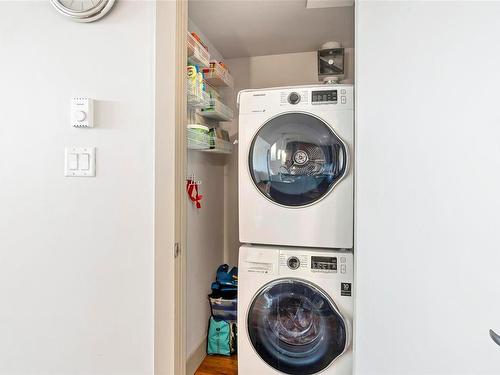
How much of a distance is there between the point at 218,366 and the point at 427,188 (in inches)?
68.2

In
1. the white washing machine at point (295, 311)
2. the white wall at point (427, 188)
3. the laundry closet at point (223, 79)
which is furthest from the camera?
the laundry closet at point (223, 79)

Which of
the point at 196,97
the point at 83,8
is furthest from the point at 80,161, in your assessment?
the point at 196,97

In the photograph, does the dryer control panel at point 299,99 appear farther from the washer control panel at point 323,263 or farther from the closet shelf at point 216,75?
the washer control panel at point 323,263

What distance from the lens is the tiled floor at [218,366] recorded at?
73.2 inches

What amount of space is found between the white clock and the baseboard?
1903 millimetres

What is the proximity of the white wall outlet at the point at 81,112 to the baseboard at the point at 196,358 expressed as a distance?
151 cm

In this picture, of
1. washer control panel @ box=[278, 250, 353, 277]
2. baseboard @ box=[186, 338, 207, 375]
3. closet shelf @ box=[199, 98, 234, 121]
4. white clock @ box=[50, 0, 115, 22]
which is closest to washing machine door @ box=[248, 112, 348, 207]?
washer control panel @ box=[278, 250, 353, 277]

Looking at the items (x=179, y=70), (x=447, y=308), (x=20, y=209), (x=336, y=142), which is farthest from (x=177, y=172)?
(x=447, y=308)

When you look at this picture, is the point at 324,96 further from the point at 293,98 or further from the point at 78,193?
the point at 78,193

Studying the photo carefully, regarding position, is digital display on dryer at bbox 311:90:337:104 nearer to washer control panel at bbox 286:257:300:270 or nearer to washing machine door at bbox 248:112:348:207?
washing machine door at bbox 248:112:348:207

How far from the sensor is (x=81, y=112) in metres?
1.13

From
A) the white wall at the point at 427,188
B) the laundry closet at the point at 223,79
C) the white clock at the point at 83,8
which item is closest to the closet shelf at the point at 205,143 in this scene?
the laundry closet at the point at 223,79

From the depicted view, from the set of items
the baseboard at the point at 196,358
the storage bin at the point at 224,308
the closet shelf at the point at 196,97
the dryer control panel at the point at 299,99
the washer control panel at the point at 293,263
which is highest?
the closet shelf at the point at 196,97

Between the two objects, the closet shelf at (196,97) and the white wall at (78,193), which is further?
the closet shelf at (196,97)
